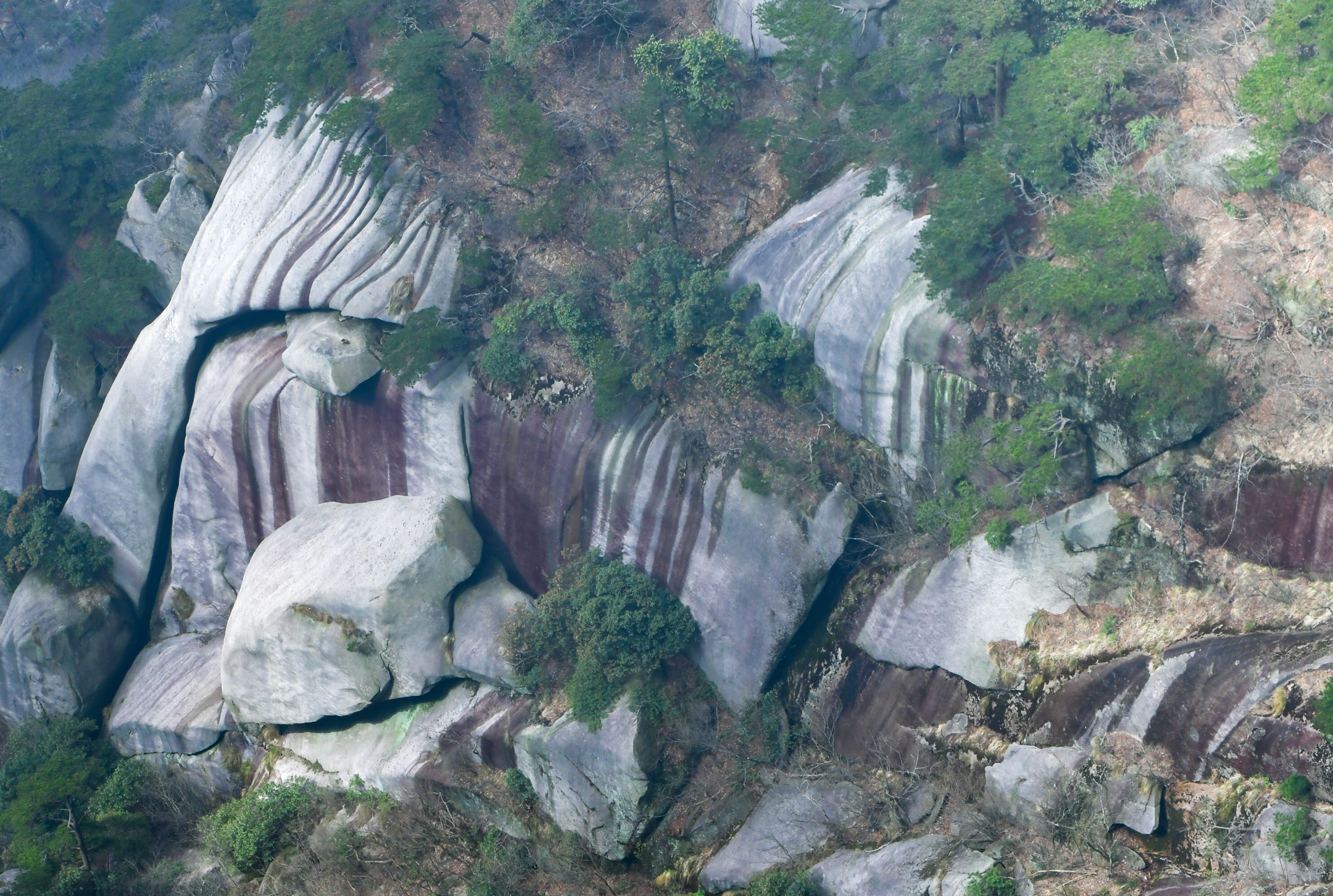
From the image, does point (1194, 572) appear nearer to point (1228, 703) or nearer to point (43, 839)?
point (1228, 703)

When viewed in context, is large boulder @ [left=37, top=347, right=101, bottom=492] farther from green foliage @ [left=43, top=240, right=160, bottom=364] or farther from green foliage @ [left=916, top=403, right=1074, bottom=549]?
green foliage @ [left=916, top=403, right=1074, bottom=549]

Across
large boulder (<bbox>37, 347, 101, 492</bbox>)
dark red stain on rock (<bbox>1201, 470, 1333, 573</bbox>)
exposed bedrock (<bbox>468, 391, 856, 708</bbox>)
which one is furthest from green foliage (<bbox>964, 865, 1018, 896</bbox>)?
large boulder (<bbox>37, 347, 101, 492</bbox>)

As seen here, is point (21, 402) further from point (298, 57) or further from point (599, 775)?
point (599, 775)

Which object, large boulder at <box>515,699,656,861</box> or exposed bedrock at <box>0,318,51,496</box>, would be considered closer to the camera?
large boulder at <box>515,699,656,861</box>

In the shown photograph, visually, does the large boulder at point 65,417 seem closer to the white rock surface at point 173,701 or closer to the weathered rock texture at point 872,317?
the white rock surface at point 173,701

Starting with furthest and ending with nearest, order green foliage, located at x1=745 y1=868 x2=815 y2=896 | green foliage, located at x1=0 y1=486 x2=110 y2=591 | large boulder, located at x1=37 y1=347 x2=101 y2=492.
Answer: large boulder, located at x1=37 y1=347 x2=101 y2=492
green foliage, located at x1=0 y1=486 x2=110 y2=591
green foliage, located at x1=745 y1=868 x2=815 y2=896

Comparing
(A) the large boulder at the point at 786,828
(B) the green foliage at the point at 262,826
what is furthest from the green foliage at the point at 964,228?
(B) the green foliage at the point at 262,826

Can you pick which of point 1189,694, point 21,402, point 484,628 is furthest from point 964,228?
point 21,402
